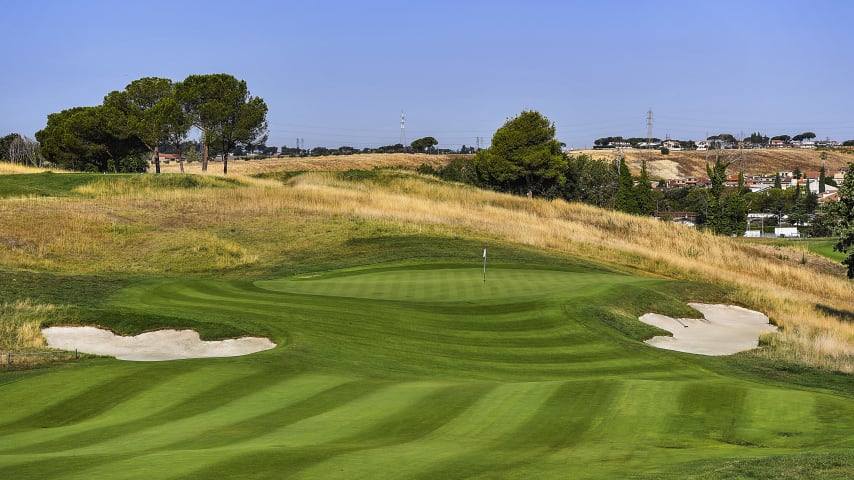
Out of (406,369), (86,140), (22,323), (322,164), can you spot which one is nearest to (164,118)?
(86,140)

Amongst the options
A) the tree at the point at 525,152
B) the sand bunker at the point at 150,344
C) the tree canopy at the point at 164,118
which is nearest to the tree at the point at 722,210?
the tree at the point at 525,152

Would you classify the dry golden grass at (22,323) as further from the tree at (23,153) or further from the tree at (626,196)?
the tree at (23,153)

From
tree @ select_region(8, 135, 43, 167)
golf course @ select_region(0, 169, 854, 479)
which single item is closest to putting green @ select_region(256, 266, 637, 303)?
golf course @ select_region(0, 169, 854, 479)

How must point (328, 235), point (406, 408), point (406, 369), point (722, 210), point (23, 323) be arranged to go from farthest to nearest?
point (722, 210) → point (328, 235) → point (23, 323) → point (406, 369) → point (406, 408)

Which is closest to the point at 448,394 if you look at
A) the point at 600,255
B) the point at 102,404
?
the point at 102,404

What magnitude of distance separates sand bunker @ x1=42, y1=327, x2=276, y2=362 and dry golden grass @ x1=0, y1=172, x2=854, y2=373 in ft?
58.0

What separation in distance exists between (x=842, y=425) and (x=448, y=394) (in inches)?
245

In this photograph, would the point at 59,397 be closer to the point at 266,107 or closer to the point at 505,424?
the point at 505,424

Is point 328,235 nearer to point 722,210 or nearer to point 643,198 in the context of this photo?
point 643,198

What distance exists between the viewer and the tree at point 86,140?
88.8 meters

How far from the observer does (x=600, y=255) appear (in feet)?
163

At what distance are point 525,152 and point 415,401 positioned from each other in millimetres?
77822

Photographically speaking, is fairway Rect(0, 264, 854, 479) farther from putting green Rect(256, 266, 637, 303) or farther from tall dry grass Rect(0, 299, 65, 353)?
putting green Rect(256, 266, 637, 303)

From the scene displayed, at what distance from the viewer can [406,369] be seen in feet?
60.8
